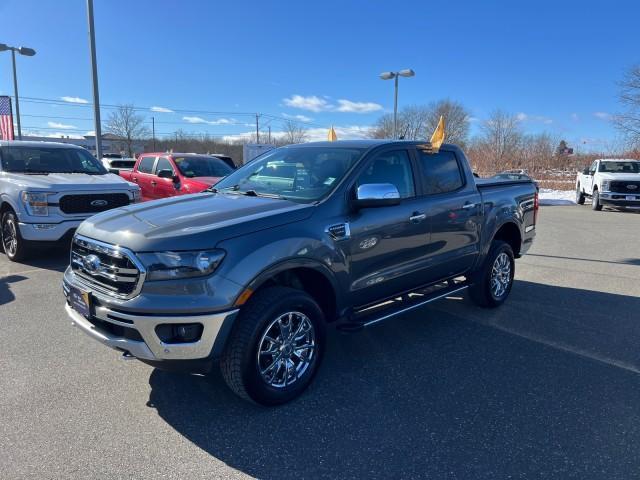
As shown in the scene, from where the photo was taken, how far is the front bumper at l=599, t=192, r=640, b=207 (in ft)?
56.3

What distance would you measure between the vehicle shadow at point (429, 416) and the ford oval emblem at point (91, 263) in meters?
1.03

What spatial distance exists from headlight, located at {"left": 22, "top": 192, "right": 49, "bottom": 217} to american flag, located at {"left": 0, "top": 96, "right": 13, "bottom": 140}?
12.9 meters

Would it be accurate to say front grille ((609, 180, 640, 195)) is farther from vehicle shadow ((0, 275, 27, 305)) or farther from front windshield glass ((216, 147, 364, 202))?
vehicle shadow ((0, 275, 27, 305))

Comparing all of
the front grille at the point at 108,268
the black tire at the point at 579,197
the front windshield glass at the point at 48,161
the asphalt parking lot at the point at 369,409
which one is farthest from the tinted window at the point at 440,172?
the black tire at the point at 579,197

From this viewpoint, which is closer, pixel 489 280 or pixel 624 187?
pixel 489 280

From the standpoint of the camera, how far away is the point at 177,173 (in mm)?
10891

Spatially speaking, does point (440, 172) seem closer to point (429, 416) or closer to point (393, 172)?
point (393, 172)

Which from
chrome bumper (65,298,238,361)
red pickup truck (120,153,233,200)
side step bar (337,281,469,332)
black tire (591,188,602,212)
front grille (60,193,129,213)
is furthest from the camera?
black tire (591,188,602,212)

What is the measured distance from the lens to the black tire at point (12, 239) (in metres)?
7.33

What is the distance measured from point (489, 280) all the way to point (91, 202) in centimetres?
601

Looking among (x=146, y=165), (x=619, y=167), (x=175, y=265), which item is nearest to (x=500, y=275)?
(x=175, y=265)

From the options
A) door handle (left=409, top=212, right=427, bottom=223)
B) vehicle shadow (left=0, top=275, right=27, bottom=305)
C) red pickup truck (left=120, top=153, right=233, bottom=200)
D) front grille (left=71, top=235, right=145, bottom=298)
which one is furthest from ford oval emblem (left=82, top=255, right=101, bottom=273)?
red pickup truck (left=120, top=153, right=233, bottom=200)

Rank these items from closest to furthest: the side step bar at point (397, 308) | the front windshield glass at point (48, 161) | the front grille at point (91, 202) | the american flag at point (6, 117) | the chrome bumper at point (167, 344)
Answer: the chrome bumper at point (167, 344), the side step bar at point (397, 308), the front grille at point (91, 202), the front windshield glass at point (48, 161), the american flag at point (6, 117)

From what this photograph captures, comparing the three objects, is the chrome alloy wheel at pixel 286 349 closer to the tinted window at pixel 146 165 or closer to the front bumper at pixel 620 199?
the tinted window at pixel 146 165
